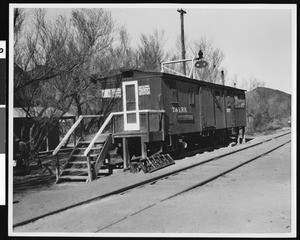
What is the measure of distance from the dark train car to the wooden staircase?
932mm

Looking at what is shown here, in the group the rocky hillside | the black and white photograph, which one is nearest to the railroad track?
the black and white photograph

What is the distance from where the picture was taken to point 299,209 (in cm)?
652

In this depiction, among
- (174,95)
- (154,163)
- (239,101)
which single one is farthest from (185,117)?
(239,101)

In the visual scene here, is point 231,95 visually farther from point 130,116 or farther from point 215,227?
point 215,227

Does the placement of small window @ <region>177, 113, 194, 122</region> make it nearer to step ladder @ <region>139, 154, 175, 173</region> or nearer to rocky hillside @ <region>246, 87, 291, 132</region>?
step ladder @ <region>139, 154, 175, 173</region>

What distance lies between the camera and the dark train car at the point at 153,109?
12.6 meters

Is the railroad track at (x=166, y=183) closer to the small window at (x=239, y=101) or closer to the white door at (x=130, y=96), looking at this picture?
the white door at (x=130, y=96)

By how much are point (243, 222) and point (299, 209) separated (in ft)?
4.21

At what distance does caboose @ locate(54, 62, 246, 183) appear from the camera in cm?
1225

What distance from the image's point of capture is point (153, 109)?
13.3m

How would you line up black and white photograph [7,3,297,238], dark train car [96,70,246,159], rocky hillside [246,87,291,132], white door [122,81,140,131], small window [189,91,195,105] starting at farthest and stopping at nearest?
rocky hillside [246,87,291,132] < small window [189,91,195,105] < white door [122,81,140,131] < dark train car [96,70,246,159] < black and white photograph [7,3,297,238]

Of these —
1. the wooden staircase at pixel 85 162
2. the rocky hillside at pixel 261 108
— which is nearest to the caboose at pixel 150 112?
the wooden staircase at pixel 85 162

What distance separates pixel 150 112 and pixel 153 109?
0.75 meters

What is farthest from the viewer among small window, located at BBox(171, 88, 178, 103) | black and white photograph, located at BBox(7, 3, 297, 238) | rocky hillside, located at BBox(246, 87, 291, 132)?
rocky hillside, located at BBox(246, 87, 291, 132)
